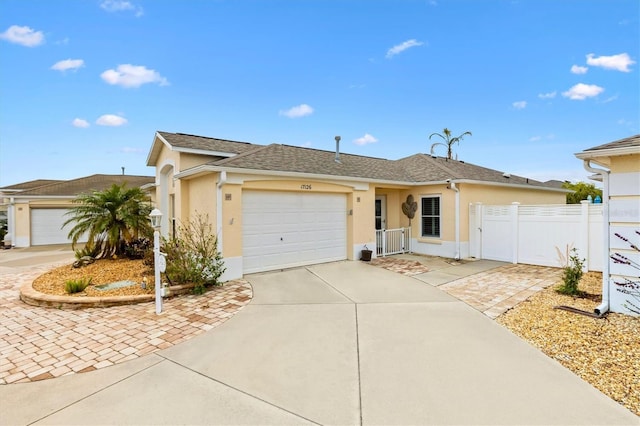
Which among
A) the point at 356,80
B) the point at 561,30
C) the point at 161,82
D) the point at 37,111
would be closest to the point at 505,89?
the point at 561,30

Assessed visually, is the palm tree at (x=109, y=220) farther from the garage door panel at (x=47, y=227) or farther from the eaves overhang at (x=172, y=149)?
the garage door panel at (x=47, y=227)

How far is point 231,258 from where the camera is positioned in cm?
829

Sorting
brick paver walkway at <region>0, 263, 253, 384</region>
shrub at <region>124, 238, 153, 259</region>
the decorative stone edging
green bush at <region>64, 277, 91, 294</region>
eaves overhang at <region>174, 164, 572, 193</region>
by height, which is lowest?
brick paver walkway at <region>0, 263, 253, 384</region>

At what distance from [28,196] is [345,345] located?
22.1 metres

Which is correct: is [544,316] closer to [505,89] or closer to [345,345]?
[345,345]

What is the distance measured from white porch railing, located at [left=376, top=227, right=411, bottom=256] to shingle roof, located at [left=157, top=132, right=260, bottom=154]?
6.79 metres

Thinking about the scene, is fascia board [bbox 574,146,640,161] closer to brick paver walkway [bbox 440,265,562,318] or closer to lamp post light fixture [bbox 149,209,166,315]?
brick paver walkway [bbox 440,265,562,318]

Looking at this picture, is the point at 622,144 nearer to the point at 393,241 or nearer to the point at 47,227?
the point at 393,241

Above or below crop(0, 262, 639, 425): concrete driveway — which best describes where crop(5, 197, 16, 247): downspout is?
above

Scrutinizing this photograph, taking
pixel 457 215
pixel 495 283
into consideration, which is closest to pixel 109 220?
pixel 495 283

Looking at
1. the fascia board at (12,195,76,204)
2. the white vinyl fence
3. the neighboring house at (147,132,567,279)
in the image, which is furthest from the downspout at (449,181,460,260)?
the fascia board at (12,195,76,204)

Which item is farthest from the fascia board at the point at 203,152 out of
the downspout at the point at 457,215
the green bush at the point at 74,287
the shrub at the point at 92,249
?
the downspout at the point at 457,215

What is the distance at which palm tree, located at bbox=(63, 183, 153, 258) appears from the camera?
10.6m

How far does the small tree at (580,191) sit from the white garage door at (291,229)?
25.6 metres
